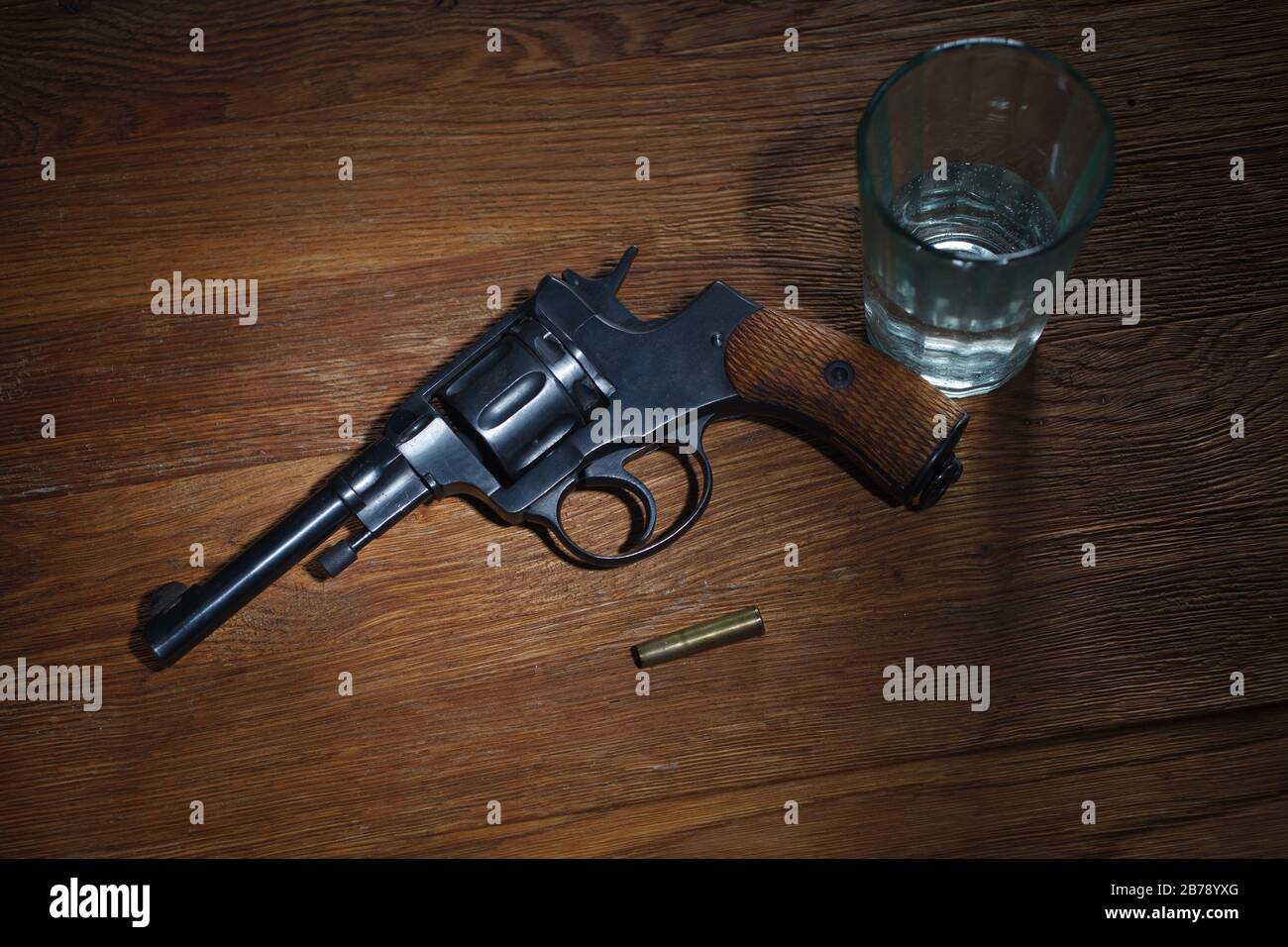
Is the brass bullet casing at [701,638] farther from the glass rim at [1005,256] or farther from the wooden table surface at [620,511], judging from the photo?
the glass rim at [1005,256]

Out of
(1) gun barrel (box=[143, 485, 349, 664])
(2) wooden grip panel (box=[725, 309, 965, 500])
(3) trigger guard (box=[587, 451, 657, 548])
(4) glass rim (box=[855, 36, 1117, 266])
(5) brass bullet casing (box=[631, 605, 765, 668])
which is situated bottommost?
(5) brass bullet casing (box=[631, 605, 765, 668])

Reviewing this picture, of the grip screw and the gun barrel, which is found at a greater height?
the grip screw

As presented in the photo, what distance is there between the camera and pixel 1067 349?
4.36 feet

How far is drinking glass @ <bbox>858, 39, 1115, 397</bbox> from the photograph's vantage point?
1.10 m

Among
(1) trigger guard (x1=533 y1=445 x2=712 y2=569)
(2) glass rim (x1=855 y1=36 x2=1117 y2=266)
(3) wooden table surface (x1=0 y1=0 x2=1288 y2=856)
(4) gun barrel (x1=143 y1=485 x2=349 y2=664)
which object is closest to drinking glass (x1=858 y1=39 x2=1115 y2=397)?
(2) glass rim (x1=855 y1=36 x2=1117 y2=266)

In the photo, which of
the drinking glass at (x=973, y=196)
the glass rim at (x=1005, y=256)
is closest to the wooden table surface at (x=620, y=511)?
the drinking glass at (x=973, y=196)

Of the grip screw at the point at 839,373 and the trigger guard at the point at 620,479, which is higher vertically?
the grip screw at the point at 839,373

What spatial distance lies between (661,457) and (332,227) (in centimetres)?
48

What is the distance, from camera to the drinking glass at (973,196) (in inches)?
43.2

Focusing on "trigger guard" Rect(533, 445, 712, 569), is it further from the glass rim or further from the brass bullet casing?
the glass rim

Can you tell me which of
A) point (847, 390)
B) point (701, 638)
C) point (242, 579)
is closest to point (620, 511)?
point (701, 638)

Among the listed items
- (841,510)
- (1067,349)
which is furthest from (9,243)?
(1067,349)

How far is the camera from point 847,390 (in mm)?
1195

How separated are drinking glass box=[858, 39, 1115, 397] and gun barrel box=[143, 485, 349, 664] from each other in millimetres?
607
